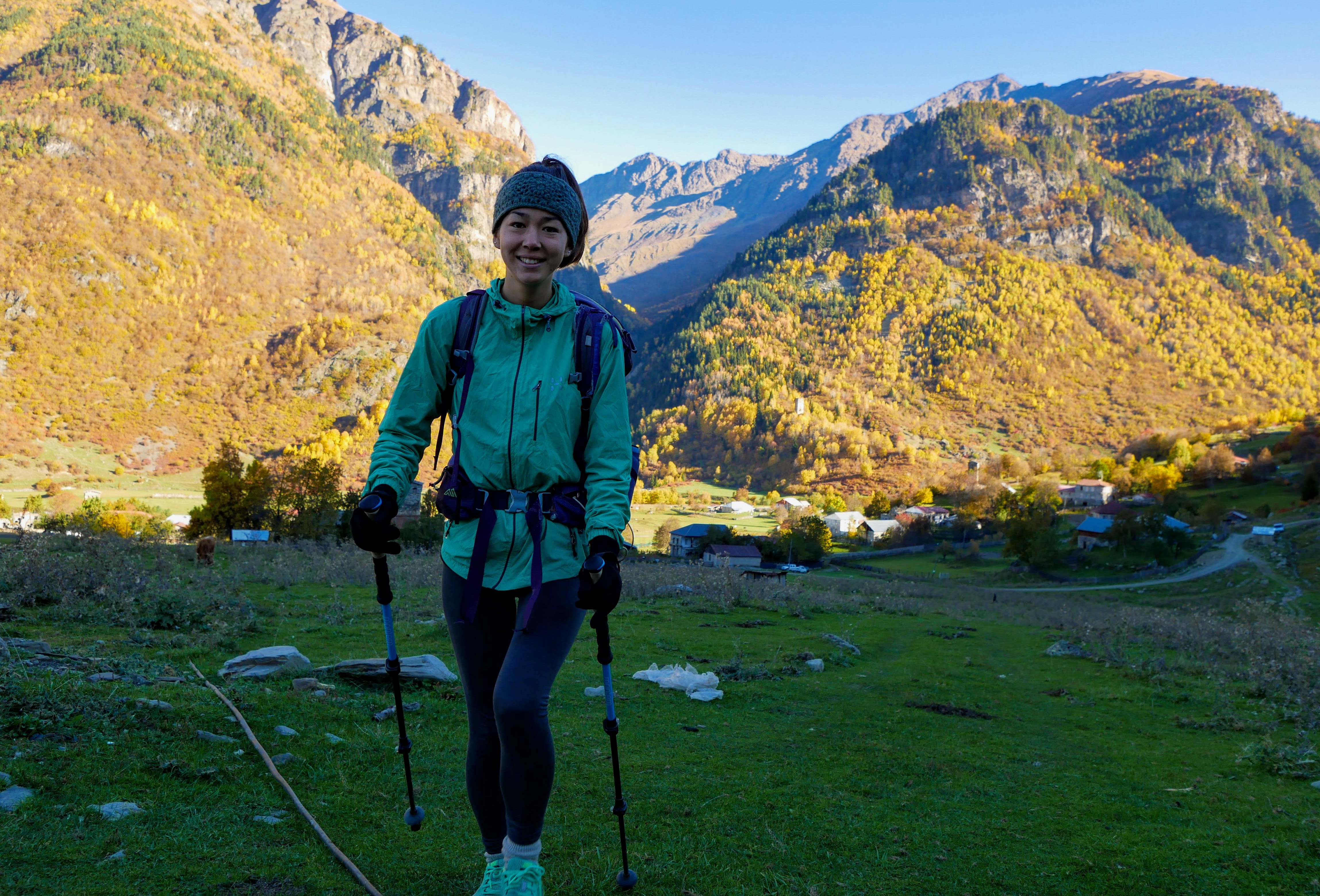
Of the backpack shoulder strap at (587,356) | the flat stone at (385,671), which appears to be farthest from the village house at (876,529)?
the backpack shoulder strap at (587,356)

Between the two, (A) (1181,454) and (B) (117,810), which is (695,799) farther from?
(A) (1181,454)

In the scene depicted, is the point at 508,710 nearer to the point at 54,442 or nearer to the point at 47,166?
the point at 54,442

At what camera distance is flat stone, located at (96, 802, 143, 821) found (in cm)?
391

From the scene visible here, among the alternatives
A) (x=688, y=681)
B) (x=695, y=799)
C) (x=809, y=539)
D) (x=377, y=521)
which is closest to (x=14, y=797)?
(x=377, y=521)

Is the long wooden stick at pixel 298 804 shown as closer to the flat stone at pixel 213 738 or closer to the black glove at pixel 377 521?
the flat stone at pixel 213 738

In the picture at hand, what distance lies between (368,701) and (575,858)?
3.41m

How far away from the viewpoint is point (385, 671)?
741 centimetres

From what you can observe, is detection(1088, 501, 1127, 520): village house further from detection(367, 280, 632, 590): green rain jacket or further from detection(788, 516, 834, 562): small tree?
detection(367, 280, 632, 590): green rain jacket

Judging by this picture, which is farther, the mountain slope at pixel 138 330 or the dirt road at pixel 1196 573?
the mountain slope at pixel 138 330

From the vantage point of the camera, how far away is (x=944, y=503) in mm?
116062

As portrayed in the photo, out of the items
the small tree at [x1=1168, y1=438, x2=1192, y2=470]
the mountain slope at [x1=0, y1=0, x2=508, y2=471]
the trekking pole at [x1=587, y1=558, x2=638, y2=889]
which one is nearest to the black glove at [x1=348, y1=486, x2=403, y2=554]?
the trekking pole at [x1=587, y1=558, x2=638, y2=889]

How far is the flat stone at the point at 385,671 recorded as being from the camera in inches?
293

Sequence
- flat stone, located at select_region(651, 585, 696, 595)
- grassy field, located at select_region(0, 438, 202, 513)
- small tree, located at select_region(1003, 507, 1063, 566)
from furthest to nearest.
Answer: grassy field, located at select_region(0, 438, 202, 513)
small tree, located at select_region(1003, 507, 1063, 566)
flat stone, located at select_region(651, 585, 696, 595)

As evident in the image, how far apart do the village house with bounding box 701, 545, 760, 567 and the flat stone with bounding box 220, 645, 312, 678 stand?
45.9 meters
